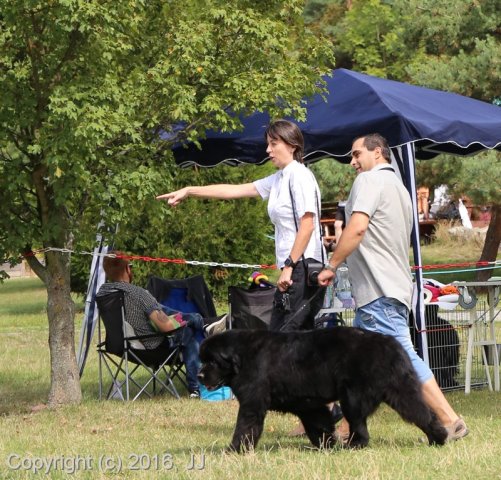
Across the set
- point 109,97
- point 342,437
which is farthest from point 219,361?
point 109,97

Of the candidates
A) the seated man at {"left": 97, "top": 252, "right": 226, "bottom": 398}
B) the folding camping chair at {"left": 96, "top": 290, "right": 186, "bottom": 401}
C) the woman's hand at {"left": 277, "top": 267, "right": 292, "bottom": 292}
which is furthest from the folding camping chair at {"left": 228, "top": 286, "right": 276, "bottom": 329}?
the woman's hand at {"left": 277, "top": 267, "right": 292, "bottom": 292}

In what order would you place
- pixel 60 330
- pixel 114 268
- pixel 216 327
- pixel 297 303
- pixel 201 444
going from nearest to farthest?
pixel 297 303, pixel 201 444, pixel 60 330, pixel 114 268, pixel 216 327

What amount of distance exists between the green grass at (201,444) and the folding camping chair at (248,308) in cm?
82

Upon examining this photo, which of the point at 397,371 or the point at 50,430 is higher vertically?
the point at 397,371

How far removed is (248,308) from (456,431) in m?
3.63

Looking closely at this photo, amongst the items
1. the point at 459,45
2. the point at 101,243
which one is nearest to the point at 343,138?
the point at 101,243

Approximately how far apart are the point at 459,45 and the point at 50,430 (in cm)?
1634

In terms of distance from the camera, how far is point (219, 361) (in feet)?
20.6

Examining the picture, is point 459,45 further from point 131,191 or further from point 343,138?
point 131,191

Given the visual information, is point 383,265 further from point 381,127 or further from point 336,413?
point 381,127

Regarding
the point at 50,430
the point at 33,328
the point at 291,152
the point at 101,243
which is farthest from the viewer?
the point at 33,328

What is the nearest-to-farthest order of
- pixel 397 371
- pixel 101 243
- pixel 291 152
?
pixel 397 371, pixel 291 152, pixel 101 243

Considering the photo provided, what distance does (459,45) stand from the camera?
72.5 ft

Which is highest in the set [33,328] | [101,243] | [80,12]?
[80,12]
